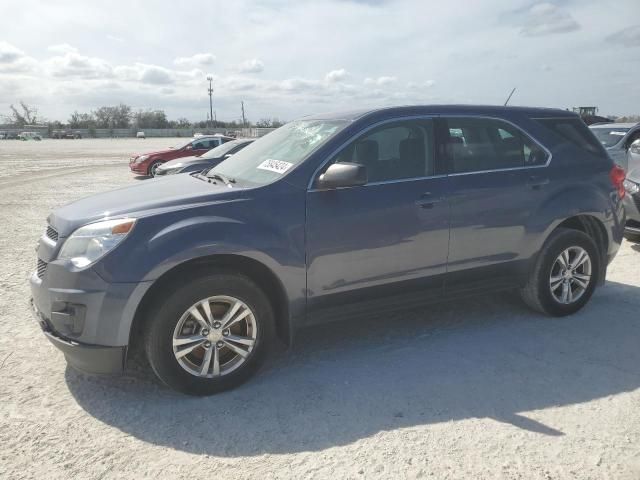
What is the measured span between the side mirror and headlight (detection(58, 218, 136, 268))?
4.09 feet

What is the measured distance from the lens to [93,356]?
3.02 metres

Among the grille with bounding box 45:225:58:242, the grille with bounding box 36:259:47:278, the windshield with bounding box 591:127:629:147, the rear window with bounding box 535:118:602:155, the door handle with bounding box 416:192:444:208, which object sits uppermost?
the windshield with bounding box 591:127:629:147

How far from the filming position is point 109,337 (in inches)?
118

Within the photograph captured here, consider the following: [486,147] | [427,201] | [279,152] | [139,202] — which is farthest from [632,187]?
[139,202]

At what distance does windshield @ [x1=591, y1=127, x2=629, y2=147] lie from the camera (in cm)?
1017

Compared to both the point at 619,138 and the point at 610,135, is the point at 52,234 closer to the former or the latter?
the point at 619,138

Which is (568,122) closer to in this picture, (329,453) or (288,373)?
(288,373)

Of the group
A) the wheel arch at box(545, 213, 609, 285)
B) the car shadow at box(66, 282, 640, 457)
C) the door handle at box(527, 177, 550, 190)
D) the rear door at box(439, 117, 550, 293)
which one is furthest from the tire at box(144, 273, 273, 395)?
the wheel arch at box(545, 213, 609, 285)

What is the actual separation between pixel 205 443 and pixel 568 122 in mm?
3984

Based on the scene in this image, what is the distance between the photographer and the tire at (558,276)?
436cm

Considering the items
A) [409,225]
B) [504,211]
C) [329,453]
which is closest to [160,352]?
[329,453]

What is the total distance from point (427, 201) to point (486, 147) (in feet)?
2.69

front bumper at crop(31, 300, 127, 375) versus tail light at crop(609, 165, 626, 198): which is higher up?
tail light at crop(609, 165, 626, 198)

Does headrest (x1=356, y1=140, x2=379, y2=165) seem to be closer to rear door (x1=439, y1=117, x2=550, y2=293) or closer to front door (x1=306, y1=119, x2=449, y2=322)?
front door (x1=306, y1=119, x2=449, y2=322)
